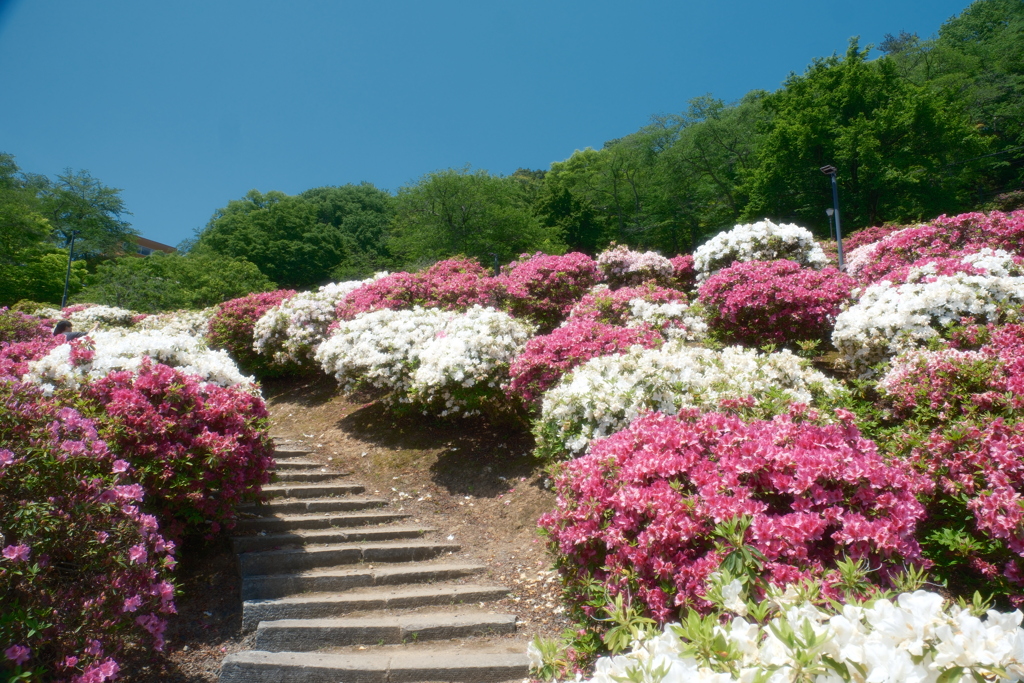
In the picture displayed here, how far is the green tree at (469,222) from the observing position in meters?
32.4

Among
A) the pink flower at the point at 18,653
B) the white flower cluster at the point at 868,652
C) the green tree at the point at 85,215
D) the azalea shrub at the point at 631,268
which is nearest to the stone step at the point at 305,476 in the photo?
the pink flower at the point at 18,653

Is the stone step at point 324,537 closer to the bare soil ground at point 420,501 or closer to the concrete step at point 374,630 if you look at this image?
the bare soil ground at point 420,501

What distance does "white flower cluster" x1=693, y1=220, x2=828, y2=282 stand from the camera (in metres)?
10.5

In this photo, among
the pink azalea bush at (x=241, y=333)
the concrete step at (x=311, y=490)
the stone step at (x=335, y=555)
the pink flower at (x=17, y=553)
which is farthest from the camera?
the pink azalea bush at (x=241, y=333)

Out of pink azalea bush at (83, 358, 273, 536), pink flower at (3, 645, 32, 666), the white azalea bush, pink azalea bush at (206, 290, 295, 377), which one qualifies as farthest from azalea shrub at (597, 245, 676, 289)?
the white azalea bush

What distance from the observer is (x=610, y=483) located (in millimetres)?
3197

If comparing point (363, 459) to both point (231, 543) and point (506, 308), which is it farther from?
point (506, 308)

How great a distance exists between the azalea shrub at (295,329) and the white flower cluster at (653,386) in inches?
267

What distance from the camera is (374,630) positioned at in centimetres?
432

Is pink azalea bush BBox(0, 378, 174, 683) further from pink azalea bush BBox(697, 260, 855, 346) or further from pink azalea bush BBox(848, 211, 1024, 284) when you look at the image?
pink azalea bush BBox(848, 211, 1024, 284)

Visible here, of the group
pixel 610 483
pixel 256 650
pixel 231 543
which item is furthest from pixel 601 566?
pixel 231 543

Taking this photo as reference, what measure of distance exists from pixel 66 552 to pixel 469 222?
101 feet

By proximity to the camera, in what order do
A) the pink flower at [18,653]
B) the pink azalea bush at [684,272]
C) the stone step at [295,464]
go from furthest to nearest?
the pink azalea bush at [684,272]
the stone step at [295,464]
the pink flower at [18,653]

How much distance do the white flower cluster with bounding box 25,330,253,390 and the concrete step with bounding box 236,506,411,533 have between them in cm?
146
